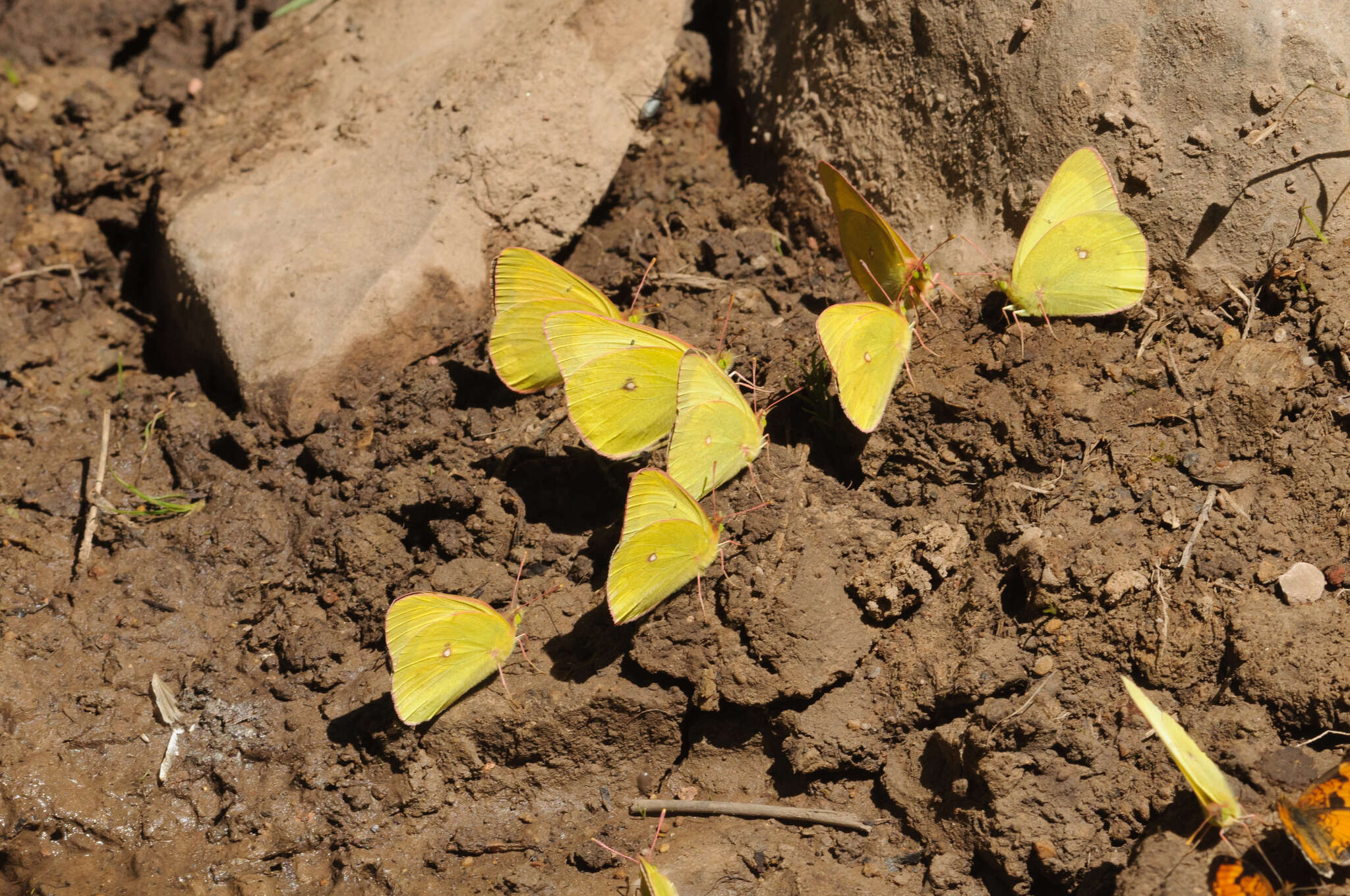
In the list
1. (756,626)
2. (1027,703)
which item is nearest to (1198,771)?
(1027,703)

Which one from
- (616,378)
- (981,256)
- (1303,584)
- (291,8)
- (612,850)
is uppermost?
(291,8)

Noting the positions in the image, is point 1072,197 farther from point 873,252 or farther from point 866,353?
point 866,353

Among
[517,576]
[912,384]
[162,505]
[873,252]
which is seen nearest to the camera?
[912,384]

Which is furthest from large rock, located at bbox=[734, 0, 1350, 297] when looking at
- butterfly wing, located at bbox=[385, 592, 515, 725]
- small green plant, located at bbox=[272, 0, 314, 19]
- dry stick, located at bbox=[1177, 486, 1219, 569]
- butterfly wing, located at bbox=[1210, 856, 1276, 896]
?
small green plant, located at bbox=[272, 0, 314, 19]

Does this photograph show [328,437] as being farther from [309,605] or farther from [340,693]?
[340,693]

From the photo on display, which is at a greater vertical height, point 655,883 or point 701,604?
point 701,604

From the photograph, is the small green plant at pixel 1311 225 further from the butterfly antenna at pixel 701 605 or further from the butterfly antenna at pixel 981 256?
the butterfly antenna at pixel 701 605
